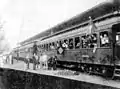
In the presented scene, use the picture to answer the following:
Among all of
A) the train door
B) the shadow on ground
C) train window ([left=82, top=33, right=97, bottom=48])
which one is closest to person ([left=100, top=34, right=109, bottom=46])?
the train door

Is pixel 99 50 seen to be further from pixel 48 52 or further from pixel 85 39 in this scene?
pixel 48 52

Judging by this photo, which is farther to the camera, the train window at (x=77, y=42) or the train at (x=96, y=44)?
the train window at (x=77, y=42)

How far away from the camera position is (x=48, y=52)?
16016 millimetres

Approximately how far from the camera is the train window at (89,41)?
32.1 feet

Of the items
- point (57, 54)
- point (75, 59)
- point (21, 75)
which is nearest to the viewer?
point (21, 75)

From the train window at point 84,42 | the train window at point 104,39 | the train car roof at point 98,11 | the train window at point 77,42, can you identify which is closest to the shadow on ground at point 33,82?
the train window at point 104,39

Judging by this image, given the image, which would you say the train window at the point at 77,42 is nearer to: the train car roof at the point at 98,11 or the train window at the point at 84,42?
the train window at the point at 84,42

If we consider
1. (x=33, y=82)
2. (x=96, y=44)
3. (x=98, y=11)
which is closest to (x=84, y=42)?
(x=96, y=44)

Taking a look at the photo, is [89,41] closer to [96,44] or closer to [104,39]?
[96,44]

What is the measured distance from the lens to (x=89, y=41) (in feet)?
33.2

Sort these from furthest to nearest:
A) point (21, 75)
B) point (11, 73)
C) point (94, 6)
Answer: point (94, 6)
point (11, 73)
point (21, 75)

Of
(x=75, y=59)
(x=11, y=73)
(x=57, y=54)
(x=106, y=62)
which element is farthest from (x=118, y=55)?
(x=57, y=54)

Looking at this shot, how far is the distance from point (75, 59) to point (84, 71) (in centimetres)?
91

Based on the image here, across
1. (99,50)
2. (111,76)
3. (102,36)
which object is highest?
(102,36)
